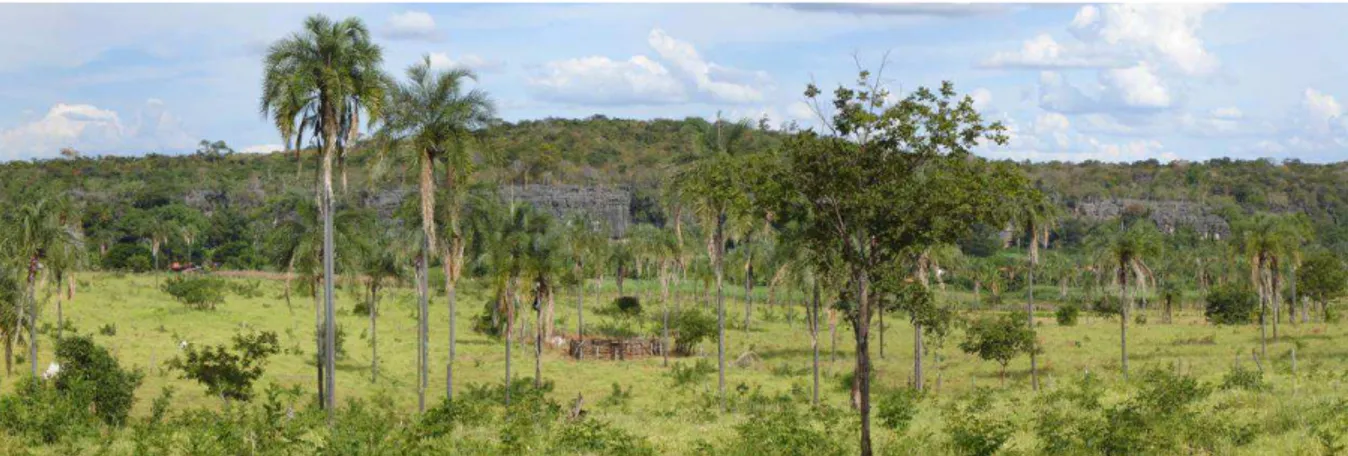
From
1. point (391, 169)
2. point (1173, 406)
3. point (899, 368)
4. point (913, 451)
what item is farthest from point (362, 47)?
point (899, 368)

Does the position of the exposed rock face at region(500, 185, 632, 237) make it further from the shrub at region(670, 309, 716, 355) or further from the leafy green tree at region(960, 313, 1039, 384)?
the leafy green tree at region(960, 313, 1039, 384)

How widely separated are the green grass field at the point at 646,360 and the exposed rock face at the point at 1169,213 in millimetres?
116222

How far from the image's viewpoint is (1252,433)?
61.3 ft

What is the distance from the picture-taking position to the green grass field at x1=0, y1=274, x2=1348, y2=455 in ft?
119

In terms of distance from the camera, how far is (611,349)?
195 feet

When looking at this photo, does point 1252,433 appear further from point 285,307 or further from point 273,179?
point 273,179

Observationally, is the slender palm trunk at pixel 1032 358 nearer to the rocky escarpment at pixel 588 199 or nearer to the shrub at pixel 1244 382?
the shrub at pixel 1244 382

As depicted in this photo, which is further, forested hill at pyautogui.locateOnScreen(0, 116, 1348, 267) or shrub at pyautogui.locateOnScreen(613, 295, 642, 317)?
forested hill at pyautogui.locateOnScreen(0, 116, 1348, 267)

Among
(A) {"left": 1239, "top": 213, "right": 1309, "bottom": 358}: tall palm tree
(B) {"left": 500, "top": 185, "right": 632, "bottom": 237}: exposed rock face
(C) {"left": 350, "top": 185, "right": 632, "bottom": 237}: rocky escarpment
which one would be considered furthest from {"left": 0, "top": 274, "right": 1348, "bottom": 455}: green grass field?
(B) {"left": 500, "top": 185, "right": 632, "bottom": 237}: exposed rock face

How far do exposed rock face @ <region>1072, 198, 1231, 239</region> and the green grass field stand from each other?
11622cm

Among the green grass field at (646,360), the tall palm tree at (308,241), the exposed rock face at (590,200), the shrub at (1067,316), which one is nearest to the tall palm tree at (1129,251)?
the green grass field at (646,360)

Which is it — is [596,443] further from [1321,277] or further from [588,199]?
[588,199]

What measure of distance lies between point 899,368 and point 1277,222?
1875 cm

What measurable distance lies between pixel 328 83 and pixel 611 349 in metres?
36.2
